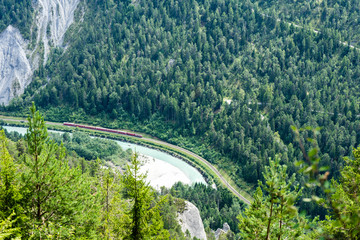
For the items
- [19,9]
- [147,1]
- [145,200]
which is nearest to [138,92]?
[147,1]

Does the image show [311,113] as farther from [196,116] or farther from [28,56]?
[28,56]

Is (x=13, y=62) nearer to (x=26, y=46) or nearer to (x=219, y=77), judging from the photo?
(x=26, y=46)

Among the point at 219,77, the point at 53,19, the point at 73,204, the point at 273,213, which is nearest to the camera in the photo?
the point at 273,213

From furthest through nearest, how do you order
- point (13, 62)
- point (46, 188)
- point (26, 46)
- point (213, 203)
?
point (26, 46) < point (13, 62) < point (213, 203) < point (46, 188)

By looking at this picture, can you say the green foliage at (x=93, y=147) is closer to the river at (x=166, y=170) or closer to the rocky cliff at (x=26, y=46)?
the river at (x=166, y=170)

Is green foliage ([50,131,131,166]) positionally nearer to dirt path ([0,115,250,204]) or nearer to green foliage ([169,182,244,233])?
dirt path ([0,115,250,204])

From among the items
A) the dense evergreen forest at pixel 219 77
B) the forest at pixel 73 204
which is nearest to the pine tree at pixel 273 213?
the forest at pixel 73 204

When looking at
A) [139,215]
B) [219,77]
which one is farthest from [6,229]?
[219,77]
